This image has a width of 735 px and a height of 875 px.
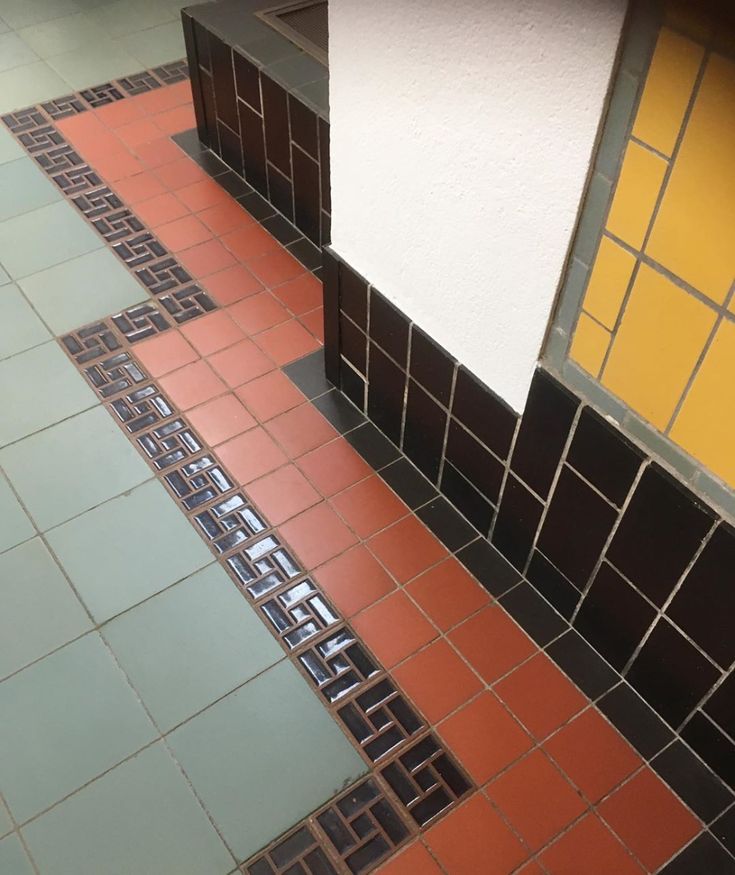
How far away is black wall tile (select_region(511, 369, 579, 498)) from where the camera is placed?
5.85ft

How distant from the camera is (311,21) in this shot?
128 inches

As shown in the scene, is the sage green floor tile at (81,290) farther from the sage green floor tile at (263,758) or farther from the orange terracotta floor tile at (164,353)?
the sage green floor tile at (263,758)

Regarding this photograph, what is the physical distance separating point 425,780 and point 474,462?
2.75 feet

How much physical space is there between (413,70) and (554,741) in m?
1.63

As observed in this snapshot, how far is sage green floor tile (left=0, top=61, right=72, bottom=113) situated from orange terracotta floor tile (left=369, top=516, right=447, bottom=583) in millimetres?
3103

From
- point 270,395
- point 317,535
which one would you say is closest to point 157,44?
point 270,395

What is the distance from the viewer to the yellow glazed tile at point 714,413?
1.37 metres

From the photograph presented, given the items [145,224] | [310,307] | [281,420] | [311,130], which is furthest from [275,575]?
[145,224]

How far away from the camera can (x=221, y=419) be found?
8.72 feet

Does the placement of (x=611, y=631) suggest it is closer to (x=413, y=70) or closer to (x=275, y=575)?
(x=275, y=575)

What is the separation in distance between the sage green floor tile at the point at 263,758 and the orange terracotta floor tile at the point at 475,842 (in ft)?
0.79

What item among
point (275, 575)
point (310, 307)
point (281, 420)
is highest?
point (310, 307)

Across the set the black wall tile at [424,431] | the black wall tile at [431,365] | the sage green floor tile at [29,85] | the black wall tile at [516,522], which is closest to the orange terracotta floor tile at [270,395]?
the black wall tile at [424,431]

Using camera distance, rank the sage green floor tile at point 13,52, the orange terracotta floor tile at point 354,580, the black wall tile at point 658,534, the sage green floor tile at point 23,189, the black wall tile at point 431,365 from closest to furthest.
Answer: the black wall tile at point 658,534 < the black wall tile at point 431,365 < the orange terracotta floor tile at point 354,580 < the sage green floor tile at point 23,189 < the sage green floor tile at point 13,52
